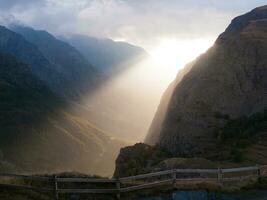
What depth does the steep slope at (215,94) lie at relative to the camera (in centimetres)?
6277

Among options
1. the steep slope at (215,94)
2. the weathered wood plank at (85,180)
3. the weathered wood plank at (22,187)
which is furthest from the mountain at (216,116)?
the weathered wood plank at (22,187)

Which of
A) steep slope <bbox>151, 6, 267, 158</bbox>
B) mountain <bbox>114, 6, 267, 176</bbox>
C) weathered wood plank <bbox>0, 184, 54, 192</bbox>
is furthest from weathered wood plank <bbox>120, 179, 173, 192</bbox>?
steep slope <bbox>151, 6, 267, 158</bbox>

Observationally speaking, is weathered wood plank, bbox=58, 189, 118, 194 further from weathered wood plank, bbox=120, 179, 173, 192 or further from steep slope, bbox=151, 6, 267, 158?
steep slope, bbox=151, 6, 267, 158

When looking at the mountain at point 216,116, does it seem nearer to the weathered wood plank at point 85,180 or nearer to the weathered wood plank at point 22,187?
the weathered wood plank at point 85,180

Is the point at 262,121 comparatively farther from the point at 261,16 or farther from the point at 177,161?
the point at 261,16

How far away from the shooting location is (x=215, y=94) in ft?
223

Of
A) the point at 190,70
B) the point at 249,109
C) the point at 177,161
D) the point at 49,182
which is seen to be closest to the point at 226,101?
the point at 249,109

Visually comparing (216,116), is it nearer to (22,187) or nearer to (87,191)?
(87,191)

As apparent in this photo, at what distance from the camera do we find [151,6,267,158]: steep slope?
62772 millimetres

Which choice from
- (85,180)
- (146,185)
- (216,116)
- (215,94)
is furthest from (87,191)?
(215,94)

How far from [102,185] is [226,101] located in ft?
126

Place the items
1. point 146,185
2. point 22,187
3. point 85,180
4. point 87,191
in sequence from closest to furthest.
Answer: point 22,187, point 85,180, point 87,191, point 146,185

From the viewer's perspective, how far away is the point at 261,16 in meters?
103

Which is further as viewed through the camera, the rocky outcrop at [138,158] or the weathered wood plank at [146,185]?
the rocky outcrop at [138,158]
